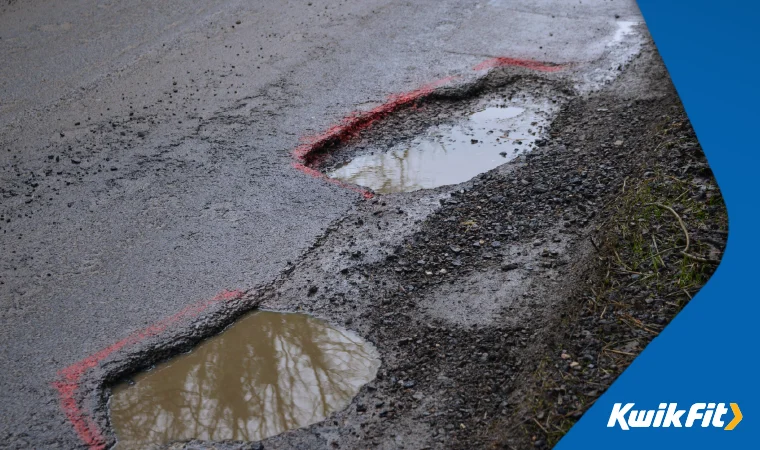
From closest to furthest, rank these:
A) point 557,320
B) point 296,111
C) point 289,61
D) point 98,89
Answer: point 557,320
point 296,111
point 98,89
point 289,61

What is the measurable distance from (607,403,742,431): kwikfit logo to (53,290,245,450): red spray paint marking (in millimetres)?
2249

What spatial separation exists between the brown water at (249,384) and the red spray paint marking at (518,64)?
13.6ft

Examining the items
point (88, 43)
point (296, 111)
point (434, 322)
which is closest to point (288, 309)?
point (434, 322)

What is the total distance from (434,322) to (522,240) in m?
1.03

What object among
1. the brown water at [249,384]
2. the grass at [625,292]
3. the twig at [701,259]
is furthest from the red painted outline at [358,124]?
the twig at [701,259]

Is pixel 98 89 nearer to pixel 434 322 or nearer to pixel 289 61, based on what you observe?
pixel 289 61

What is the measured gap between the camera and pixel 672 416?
2.60 m

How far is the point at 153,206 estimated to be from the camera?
5035mm

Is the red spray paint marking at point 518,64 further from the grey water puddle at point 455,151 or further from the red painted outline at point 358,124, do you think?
the grey water puddle at point 455,151

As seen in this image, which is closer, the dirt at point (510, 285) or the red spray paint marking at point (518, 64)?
the dirt at point (510, 285)

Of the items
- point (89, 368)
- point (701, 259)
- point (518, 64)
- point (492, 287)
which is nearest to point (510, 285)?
point (492, 287)

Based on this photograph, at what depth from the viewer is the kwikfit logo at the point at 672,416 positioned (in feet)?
8.14

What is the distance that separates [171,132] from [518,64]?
11.5 ft

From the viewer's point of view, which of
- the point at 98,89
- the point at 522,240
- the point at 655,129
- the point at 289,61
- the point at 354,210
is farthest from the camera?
the point at 289,61
